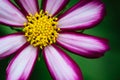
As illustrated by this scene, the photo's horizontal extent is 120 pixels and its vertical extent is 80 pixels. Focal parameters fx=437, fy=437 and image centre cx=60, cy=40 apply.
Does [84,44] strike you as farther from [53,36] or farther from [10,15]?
[10,15]

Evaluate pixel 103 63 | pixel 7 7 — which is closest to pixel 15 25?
pixel 7 7

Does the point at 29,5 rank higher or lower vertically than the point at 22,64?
higher

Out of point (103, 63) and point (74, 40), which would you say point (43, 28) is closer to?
point (74, 40)

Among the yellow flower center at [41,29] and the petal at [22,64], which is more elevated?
the yellow flower center at [41,29]

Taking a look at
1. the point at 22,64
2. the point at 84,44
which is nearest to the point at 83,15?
the point at 84,44

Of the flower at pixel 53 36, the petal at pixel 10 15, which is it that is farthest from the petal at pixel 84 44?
the petal at pixel 10 15

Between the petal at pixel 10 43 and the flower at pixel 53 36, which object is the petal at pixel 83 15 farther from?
the petal at pixel 10 43
